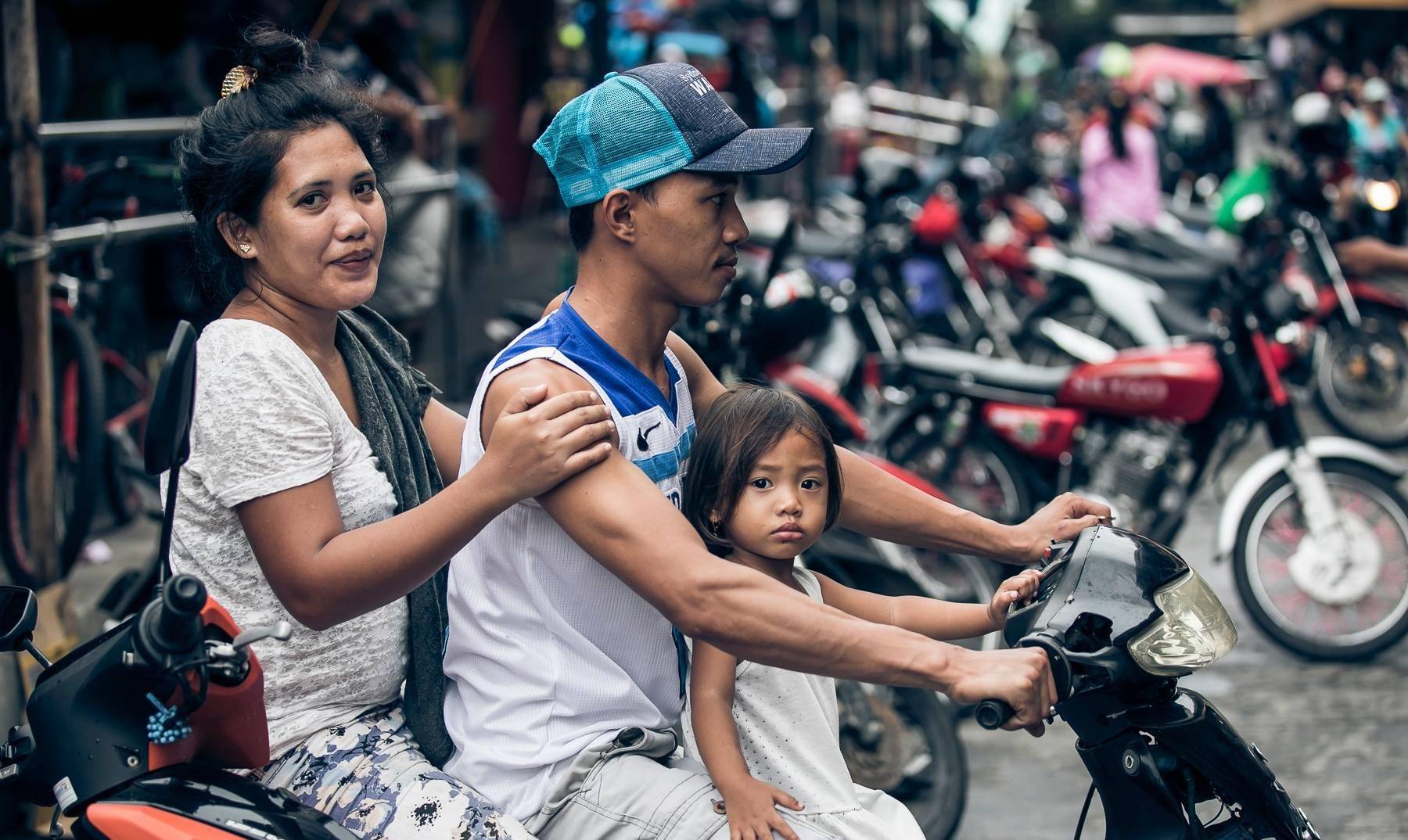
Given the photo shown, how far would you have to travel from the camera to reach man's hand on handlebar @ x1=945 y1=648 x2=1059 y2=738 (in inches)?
66.3

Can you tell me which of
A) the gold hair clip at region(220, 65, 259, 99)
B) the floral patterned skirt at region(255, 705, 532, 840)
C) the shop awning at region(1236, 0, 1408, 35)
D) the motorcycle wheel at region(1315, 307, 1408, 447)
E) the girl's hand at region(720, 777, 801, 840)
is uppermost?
the shop awning at region(1236, 0, 1408, 35)

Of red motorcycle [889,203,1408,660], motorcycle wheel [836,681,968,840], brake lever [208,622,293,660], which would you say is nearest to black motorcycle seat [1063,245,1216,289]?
red motorcycle [889,203,1408,660]

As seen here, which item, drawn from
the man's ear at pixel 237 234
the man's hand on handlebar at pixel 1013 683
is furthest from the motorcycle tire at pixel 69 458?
the man's hand on handlebar at pixel 1013 683

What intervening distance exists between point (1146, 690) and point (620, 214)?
965 millimetres

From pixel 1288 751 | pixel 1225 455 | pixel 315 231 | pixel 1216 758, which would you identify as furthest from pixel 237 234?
pixel 1225 455

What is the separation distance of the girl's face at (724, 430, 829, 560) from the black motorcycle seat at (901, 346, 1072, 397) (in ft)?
11.6

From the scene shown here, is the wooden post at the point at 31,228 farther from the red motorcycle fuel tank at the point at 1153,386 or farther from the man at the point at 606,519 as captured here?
the red motorcycle fuel tank at the point at 1153,386

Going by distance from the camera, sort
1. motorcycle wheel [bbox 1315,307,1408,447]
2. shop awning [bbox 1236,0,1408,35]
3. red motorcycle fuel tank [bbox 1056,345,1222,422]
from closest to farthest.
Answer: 1. red motorcycle fuel tank [bbox 1056,345,1222,422]
2. motorcycle wheel [bbox 1315,307,1408,447]
3. shop awning [bbox 1236,0,1408,35]

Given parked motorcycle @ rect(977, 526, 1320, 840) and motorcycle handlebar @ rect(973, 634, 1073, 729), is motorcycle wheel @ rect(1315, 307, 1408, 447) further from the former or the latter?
motorcycle handlebar @ rect(973, 634, 1073, 729)

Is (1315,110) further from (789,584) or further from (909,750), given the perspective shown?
(789,584)

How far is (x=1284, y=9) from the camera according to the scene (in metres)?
19.2

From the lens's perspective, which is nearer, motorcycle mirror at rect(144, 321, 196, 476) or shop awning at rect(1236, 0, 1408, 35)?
motorcycle mirror at rect(144, 321, 196, 476)

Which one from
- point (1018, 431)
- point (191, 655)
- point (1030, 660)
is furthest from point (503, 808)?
point (1018, 431)

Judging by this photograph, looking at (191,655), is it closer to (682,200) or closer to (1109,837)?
(682,200)
